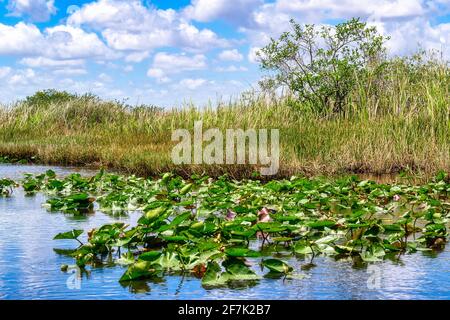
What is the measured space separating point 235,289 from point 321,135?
8914mm

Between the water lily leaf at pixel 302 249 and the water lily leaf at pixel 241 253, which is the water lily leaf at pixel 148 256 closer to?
the water lily leaf at pixel 241 253

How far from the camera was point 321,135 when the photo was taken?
39.9ft

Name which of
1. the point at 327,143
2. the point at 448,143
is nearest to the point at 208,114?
the point at 327,143

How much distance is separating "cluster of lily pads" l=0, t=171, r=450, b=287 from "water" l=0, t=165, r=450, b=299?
0.36 ft

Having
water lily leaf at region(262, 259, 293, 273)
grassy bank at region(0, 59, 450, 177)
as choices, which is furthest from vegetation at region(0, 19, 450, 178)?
water lily leaf at region(262, 259, 293, 273)

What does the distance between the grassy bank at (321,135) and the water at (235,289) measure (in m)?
6.38

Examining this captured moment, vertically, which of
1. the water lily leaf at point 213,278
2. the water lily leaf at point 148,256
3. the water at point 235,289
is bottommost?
the water at point 235,289

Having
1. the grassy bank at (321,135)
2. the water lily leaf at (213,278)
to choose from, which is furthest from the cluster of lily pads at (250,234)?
the grassy bank at (321,135)

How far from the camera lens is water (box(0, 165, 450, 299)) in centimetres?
339

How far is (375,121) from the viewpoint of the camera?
12.4 metres

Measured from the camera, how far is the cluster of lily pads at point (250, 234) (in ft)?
12.4

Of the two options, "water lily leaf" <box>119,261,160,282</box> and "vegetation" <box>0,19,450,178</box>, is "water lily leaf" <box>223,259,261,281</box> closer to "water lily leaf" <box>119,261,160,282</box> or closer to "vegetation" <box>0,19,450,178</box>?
"water lily leaf" <box>119,261,160,282</box>

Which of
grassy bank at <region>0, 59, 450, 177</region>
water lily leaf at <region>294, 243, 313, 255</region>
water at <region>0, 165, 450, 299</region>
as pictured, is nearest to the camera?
water at <region>0, 165, 450, 299</region>
